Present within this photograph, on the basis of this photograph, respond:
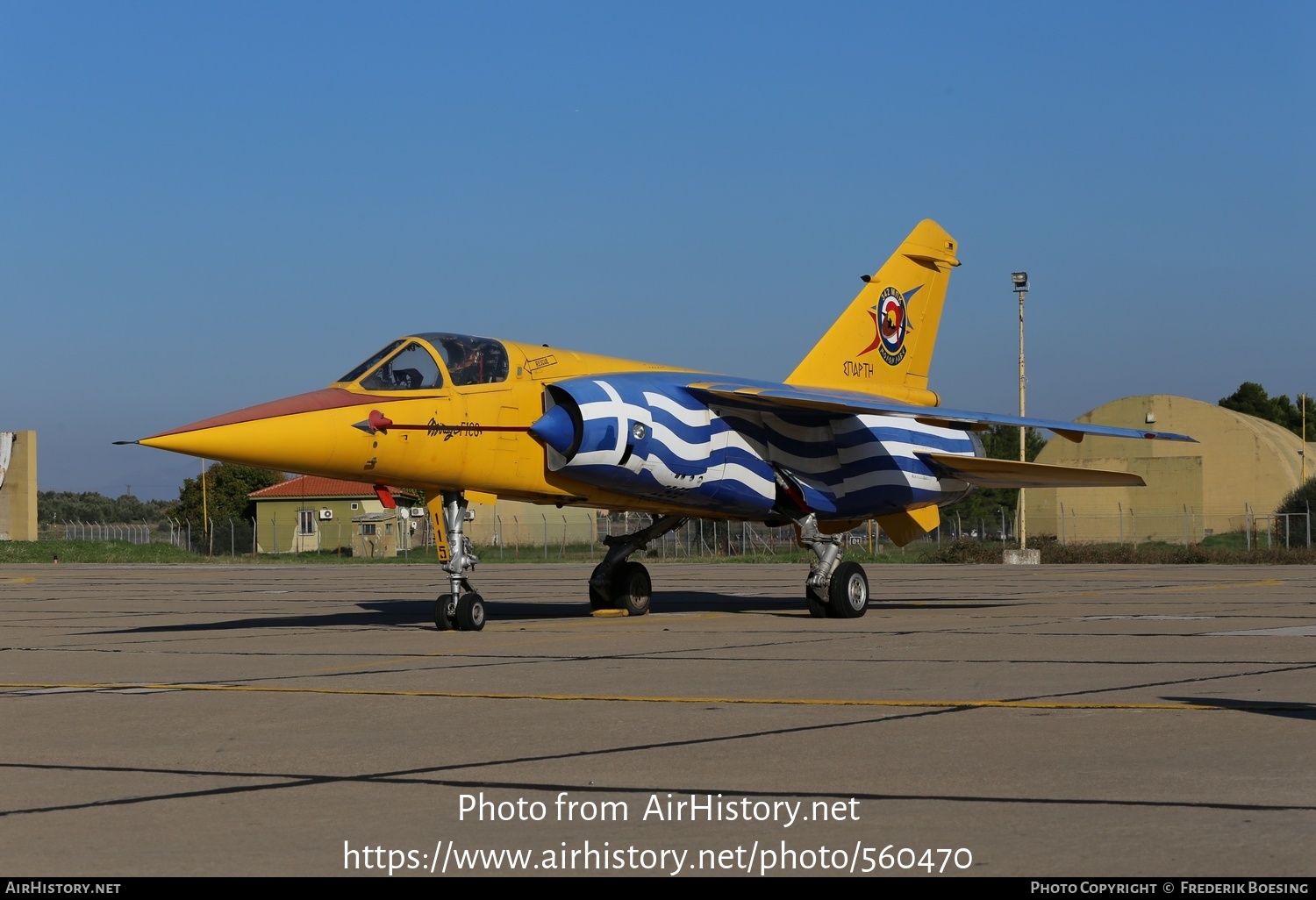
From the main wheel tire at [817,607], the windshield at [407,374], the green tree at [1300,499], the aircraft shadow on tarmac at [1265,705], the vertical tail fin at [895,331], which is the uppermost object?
the vertical tail fin at [895,331]

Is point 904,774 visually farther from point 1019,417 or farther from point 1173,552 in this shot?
point 1173,552

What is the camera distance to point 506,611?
20109 mm

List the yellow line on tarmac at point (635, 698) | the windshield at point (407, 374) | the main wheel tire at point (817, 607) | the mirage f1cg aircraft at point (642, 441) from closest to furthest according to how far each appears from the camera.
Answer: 1. the yellow line on tarmac at point (635, 698)
2. the mirage f1cg aircraft at point (642, 441)
3. the windshield at point (407, 374)
4. the main wheel tire at point (817, 607)

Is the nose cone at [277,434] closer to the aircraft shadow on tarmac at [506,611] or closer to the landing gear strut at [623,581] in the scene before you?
the aircraft shadow on tarmac at [506,611]

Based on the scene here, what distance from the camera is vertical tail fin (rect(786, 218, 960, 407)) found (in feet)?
66.8

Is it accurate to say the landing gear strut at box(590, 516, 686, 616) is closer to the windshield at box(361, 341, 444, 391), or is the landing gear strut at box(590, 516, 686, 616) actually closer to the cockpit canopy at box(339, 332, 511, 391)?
the cockpit canopy at box(339, 332, 511, 391)

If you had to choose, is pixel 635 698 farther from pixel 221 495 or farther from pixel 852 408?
pixel 221 495

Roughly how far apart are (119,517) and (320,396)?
15813 cm

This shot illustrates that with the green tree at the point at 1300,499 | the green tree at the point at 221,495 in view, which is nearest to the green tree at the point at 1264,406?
the green tree at the point at 1300,499

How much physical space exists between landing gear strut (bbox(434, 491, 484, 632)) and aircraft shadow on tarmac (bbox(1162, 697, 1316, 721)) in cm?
820

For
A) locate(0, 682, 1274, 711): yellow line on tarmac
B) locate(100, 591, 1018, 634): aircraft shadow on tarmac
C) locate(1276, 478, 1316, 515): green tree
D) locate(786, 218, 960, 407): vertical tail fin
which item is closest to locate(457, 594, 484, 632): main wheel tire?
locate(100, 591, 1018, 634): aircraft shadow on tarmac

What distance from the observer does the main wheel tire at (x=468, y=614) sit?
50.5ft

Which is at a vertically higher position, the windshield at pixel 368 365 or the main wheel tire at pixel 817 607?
the windshield at pixel 368 365
